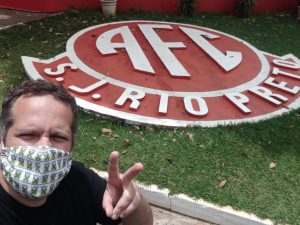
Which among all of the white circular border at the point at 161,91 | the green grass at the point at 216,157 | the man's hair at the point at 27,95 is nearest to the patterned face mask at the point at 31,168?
the man's hair at the point at 27,95

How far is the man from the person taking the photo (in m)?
1.78

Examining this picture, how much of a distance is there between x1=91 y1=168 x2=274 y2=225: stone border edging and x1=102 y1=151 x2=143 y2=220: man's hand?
1.99 m

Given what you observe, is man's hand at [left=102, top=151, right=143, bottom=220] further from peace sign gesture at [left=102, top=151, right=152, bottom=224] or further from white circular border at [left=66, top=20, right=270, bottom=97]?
white circular border at [left=66, top=20, right=270, bottom=97]

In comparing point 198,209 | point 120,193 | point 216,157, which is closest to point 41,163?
point 120,193

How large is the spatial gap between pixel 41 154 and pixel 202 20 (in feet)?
26.8

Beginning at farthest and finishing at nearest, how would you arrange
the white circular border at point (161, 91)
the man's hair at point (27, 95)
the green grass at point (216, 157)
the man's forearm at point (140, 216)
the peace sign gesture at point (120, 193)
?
the white circular border at point (161, 91) → the green grass at point (216, 157) → the man's forearm at point (140, 216) → the peace sign gesture at point (120, 193) → the man's hair at point (27, 95)

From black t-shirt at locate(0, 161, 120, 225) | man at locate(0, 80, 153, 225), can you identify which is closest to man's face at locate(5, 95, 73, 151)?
man at locate(0, 80, 153, 225)

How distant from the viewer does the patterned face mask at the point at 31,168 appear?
5.79 feet

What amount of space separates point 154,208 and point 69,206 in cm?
216

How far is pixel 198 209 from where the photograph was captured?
3.95 metres

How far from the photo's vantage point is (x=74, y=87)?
5.60m

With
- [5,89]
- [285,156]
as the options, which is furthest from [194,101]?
[5,89]

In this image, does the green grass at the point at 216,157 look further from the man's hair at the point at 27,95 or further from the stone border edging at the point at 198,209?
the man's hair at the point at 27,95

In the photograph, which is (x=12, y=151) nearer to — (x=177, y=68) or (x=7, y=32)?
(x=177, y=68)
